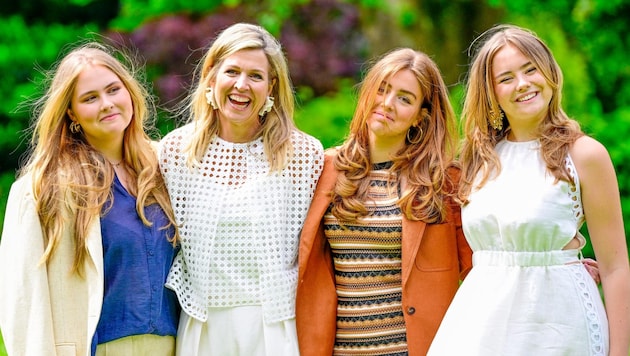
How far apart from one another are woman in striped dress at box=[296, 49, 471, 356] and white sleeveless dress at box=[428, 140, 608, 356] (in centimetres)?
24

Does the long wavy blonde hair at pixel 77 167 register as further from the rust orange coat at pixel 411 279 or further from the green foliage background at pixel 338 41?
the green foliage background at pixel 338 41

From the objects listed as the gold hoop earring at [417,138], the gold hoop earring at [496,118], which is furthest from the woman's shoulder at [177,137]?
the gold hoop earring at [496,118]

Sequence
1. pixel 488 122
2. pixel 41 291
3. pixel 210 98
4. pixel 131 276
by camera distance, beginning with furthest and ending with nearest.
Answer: pixel 210 98
pixel 488 122
pixel 131 276
pixel 41 291

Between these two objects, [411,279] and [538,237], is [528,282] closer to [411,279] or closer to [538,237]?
[538,237]

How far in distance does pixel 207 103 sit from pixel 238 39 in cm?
35

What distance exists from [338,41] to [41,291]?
6.94 metres

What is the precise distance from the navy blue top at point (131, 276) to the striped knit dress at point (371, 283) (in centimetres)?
80

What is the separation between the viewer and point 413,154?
13.5ft

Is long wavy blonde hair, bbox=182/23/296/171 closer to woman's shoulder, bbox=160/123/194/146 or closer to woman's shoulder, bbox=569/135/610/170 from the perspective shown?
woman's shoulder, bbox=160/123/194/146

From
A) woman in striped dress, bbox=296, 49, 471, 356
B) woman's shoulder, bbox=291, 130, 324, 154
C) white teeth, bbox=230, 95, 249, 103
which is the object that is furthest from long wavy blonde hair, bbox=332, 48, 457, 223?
white teeth, bbox=230, 95, 249, 103

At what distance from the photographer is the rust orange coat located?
12.7 feet

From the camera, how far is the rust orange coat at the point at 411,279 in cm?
387

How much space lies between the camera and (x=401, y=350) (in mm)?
3910

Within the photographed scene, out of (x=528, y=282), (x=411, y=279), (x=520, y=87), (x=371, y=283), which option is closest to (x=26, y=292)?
(x=371, y=283)
